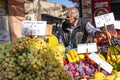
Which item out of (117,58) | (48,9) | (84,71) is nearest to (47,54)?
(84,71)

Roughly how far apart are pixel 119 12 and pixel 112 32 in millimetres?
2313

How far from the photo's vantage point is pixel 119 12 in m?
7.21

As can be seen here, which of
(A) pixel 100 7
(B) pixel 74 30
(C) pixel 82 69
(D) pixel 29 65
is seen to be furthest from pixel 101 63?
(A) pixel 100 7

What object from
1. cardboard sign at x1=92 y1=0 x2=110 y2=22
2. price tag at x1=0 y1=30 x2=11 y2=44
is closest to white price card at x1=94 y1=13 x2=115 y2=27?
cardboard sign at x1=92 y1=0 x2=110 y2=22

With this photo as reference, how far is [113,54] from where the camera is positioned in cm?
430

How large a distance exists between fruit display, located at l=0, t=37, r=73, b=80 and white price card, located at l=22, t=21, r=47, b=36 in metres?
1.34

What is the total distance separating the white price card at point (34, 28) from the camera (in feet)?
14.9

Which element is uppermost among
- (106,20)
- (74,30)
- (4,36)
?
(106,20)

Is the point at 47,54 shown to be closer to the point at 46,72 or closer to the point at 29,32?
the point at 46,72

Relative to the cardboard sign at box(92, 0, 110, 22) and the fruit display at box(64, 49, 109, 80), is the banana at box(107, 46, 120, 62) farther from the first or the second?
the cardboard sign at box(92, 0, 110, 22)

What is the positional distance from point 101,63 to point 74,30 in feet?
5.71

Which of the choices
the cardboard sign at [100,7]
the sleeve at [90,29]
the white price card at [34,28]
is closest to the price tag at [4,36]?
the cardboard sign at [100,7]

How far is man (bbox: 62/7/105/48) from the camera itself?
5.43m

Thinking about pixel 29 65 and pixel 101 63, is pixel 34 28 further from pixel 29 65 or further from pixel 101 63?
pixel 29 65
